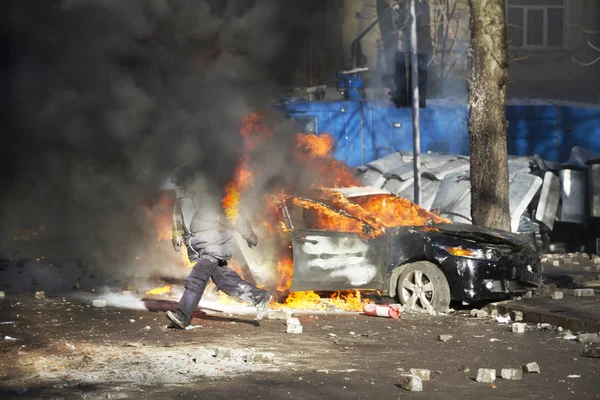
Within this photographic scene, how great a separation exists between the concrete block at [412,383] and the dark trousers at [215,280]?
3.40 m

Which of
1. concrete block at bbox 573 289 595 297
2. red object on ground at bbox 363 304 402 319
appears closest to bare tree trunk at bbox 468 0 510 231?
concrete block at bbox 573 289 595 297

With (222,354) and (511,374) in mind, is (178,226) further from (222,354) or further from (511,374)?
(511,374)

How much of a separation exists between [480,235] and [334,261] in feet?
6.11

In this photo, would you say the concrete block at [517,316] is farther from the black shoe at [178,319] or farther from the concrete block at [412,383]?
the concrete block at [412,383]

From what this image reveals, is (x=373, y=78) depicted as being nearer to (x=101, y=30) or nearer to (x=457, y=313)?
(x=101, y=30)

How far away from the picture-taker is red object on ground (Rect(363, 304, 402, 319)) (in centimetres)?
1112

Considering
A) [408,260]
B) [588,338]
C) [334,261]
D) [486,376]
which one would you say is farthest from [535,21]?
[486,376]

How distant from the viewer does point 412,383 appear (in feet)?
23.5

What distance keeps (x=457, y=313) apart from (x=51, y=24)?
7.47m

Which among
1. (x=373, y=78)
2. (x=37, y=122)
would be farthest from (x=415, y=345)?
(x=373, y=78)

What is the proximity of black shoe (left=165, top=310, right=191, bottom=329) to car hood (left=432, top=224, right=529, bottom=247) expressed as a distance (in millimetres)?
3521

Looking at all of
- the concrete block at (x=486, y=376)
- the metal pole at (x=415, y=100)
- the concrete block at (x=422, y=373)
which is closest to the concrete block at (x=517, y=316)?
the concrete block at (x=486, y=376)

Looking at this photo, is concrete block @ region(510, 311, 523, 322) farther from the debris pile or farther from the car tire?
the debris pile

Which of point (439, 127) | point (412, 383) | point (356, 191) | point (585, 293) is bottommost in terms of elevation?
point (585, 293)
